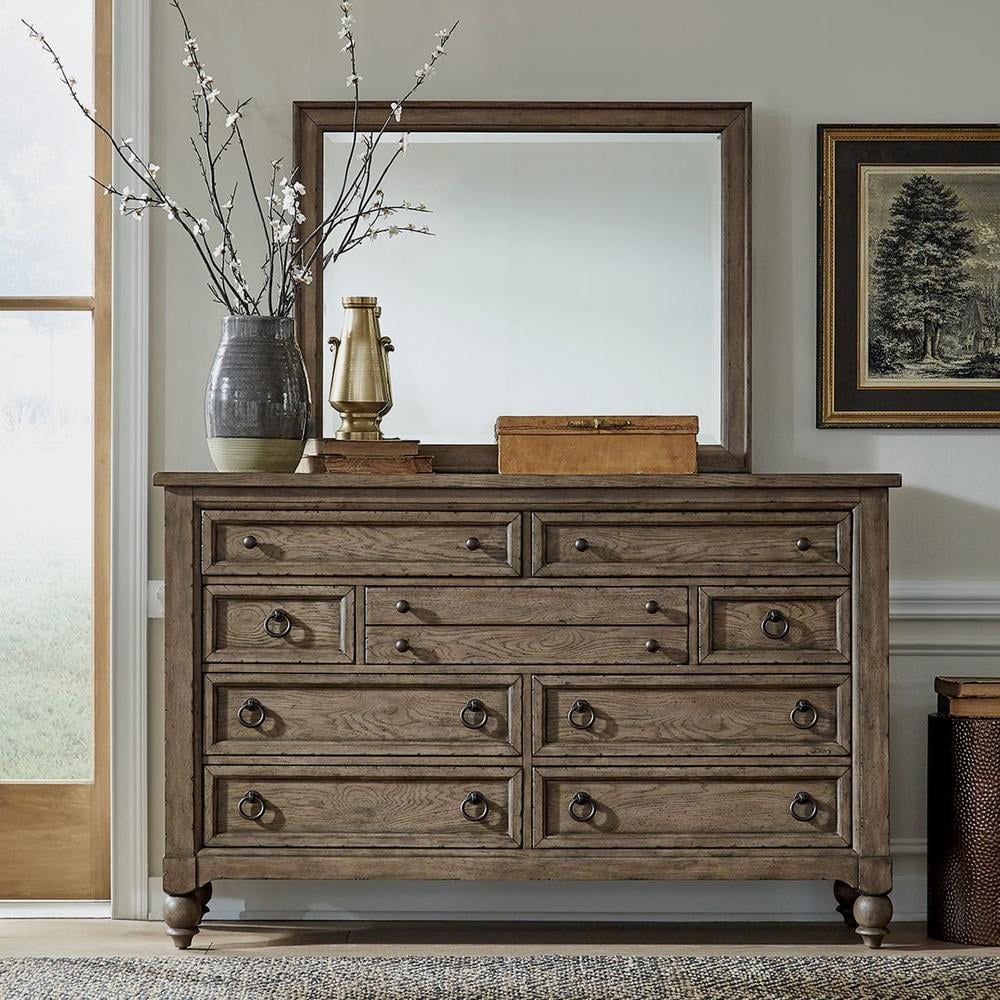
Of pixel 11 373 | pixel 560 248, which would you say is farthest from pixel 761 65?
pixel 11 373

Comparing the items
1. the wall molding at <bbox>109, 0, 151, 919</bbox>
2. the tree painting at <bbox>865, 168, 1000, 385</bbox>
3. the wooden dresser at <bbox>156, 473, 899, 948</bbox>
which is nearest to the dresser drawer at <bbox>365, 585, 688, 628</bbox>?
the wooden dresser at <bbox>156, 473, 899, 948</bbox>

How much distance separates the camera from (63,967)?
8.23ft

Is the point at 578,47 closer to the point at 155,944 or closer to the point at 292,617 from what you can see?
the point at 292,617

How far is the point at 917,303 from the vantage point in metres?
2.95

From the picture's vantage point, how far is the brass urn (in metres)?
2.77

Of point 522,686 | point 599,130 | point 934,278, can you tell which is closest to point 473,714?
point 522,686

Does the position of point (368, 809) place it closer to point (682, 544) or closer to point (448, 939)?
point (448, 939)

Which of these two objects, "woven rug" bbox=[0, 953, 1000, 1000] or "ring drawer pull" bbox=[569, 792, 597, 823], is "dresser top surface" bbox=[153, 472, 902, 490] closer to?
"ring drawer pull" bbox=[569, 792, 597, 823]

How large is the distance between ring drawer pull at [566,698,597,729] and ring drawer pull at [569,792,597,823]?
0.15 m

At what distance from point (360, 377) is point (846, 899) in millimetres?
1674

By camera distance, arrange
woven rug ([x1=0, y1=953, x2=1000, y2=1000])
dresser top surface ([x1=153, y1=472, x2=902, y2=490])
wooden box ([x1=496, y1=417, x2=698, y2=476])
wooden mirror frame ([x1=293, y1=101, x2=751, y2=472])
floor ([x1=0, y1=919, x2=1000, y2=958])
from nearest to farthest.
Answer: woven rug ([x1=0, y1=953, x2=1000, y2=1000]), dresser top surface ([x1=153, y1=472, x2=902, y2=490]), wooden box ([x1=496, y1=417, x2=698, y2=476]), floor ([x1=0, y1=919, x2=1000, y2=958]), wooden mirror frame ([x1=293, y1=101, x2=751, y2=472])

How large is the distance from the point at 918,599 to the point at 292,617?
155cm

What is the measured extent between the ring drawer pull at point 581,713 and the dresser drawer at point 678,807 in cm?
10

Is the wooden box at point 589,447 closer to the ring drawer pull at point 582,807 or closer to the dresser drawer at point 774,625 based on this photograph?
the dresser drawer at point 774,625
